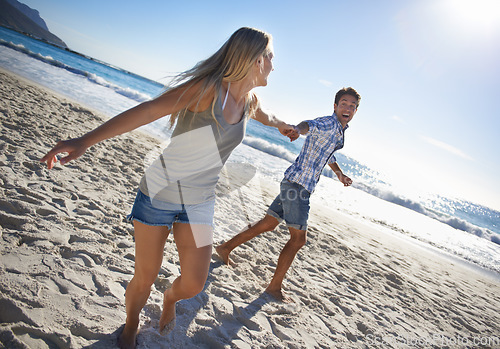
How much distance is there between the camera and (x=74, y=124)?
717 centimetres

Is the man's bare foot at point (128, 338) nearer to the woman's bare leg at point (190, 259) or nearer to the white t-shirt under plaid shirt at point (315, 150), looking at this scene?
the woman's bare leg at point (190, 259)

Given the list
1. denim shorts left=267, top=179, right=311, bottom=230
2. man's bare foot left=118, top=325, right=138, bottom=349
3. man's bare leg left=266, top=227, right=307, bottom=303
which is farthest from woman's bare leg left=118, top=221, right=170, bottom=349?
man's bare leg left=266, top=227, right=307, bottom=303

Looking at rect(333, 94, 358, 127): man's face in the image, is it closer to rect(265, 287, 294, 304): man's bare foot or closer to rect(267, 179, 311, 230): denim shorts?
rect(267, 179, 311, 230): denim shorts

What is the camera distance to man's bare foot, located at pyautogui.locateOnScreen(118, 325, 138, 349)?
6.08 feet

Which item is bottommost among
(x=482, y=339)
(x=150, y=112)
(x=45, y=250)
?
(x=45, y=250)

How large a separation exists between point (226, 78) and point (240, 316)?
6.89ft

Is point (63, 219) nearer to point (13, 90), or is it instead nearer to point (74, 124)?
point (74, 124)

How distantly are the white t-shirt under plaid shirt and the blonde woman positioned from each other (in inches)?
46.7

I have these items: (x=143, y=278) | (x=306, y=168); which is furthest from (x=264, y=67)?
(x=143, y=278)

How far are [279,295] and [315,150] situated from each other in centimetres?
161

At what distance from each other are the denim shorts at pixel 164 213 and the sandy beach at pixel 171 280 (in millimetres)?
950

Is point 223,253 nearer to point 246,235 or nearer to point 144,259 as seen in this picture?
point 246,235

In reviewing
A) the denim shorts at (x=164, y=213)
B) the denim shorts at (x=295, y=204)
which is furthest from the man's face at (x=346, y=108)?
the denim shorts at (x=164, y=213)

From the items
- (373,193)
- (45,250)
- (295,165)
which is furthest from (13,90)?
(373,193)
